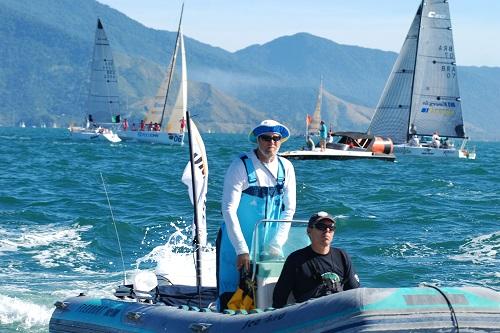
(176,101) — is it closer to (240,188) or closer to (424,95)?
(424,95)

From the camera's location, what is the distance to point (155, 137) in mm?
73812

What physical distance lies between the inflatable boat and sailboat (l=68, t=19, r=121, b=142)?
236 ft

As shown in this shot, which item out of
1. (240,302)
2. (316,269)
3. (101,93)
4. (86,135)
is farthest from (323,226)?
(101,93)

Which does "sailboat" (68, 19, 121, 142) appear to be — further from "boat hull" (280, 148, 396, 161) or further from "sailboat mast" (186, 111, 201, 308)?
"sailboat mast" (186, 111, 201, 308)

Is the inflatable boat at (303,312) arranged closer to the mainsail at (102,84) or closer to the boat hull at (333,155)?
the boat hull at (333,155)

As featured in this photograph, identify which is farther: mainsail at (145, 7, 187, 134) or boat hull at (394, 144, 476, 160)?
mainsail at (145, 7, 187, 134)

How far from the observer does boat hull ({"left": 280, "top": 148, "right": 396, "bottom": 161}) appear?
5038cm

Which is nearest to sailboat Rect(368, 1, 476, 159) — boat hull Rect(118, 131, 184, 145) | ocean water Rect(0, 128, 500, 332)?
boat hull Rect(118, 131, 184, 145)

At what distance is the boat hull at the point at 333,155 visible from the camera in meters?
50.4

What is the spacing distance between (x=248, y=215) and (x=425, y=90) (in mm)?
56614

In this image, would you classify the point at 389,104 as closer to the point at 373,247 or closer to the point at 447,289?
the point at 373,247

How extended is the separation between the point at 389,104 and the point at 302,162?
1667cm

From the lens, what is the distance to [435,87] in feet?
209

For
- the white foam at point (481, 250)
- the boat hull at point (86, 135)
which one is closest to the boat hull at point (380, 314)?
the white foam at point (481, 250)
